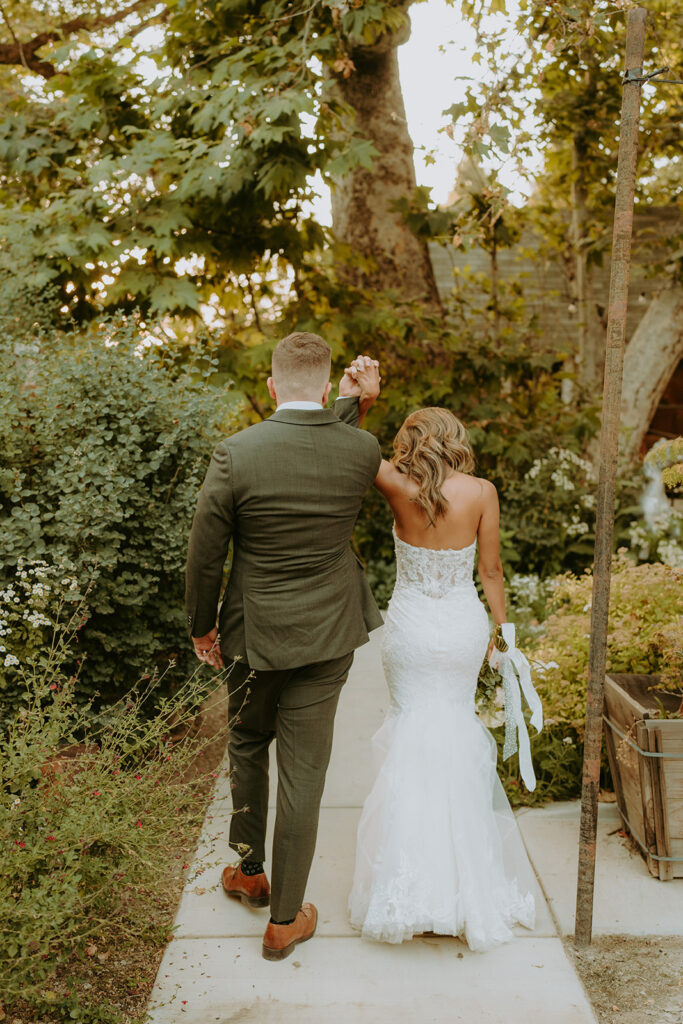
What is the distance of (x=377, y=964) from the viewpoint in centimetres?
305

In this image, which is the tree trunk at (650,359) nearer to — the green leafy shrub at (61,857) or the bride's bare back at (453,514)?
the bride's bare back at (453,514)

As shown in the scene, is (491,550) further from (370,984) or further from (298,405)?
(370,984)

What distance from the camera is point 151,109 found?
6238 mm

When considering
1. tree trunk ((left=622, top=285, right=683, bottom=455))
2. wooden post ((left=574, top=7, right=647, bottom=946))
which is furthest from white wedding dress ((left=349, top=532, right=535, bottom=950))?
tree trunk ((left=622, top=285, right=683, bottom=455))

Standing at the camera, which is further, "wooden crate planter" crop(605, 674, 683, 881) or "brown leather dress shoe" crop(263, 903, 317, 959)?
"wooden crate planter" crop(605, 674, 683, 881)

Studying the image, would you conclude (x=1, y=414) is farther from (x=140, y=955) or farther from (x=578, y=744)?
(x=578, y=744)

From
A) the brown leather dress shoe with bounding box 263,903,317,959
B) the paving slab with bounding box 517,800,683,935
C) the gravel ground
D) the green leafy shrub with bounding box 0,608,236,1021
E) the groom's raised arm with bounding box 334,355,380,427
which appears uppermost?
the groom's raised arm with bounding box 334,355,380,427

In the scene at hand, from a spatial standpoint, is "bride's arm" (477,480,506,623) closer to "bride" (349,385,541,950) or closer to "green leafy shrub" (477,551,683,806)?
"bride" (349,385,541,950)

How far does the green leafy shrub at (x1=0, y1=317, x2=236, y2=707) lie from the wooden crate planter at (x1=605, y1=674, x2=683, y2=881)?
7.04 feet

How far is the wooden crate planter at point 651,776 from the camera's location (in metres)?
3.38

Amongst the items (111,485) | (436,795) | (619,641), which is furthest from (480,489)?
(111,485)

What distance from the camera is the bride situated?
3.13 m

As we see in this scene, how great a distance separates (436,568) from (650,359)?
6.23 metres

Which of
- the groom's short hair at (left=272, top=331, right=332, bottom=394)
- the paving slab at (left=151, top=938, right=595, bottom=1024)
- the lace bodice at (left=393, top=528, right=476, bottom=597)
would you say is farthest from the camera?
the lace bodice at (left=393, top=528, right=476, bottom=597)
